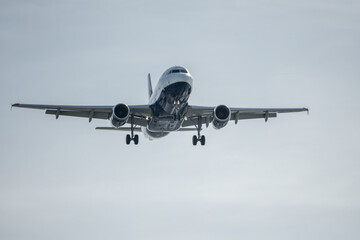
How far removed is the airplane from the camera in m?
45.5

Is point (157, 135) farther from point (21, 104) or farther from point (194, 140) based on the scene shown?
point (21, 104)

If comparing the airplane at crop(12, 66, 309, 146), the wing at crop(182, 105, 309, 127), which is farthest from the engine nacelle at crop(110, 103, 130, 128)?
the wing at crop(182, 105, 309, 127)

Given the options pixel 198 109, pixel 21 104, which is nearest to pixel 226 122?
pixel 198 109

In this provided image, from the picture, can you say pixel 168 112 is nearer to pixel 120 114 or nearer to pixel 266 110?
pixel 120 114

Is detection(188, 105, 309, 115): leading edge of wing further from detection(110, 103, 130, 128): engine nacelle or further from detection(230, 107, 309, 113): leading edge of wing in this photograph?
detection(110, 103, 130, 128): engine nacelle

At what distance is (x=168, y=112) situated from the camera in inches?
1864

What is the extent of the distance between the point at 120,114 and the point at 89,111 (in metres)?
5.29

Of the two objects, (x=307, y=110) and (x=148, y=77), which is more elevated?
(x=148, y=77)

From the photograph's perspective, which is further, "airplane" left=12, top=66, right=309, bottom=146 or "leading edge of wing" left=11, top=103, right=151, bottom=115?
"leading edge of wing" left=11, top=103, right=151, bottom=115

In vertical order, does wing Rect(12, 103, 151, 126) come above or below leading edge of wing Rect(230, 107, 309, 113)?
below

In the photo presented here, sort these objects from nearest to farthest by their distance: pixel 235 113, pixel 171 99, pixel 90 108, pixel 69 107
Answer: pixel 171 99 < pixel 69 107 < pixel 90 108 < pixel 235 113

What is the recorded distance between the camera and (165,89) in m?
45.9

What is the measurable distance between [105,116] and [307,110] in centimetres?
1751

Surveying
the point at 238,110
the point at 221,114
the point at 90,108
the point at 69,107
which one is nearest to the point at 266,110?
the point at 238,110
